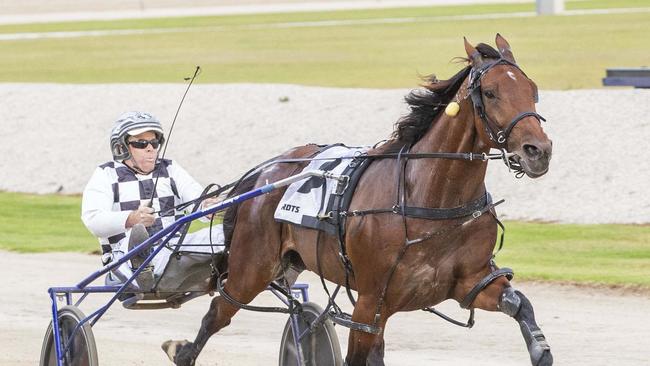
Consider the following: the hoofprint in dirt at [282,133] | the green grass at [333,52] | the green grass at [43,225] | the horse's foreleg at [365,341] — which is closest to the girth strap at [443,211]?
Result: the horse's foreleg at [365,341]

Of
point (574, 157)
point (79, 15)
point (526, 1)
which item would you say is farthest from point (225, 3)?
point (574, 157)

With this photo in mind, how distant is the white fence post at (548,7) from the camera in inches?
1394

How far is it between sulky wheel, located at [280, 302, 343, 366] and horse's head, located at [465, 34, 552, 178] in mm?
1599

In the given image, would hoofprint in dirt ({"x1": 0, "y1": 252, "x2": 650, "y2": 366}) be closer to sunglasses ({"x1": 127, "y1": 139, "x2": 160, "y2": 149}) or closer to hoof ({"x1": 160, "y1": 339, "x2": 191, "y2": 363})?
hoof ({"x1": 160, "y1": 339, "x2": 191, "y2": 363})

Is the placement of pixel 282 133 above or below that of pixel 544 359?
below

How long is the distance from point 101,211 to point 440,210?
6.37 ft

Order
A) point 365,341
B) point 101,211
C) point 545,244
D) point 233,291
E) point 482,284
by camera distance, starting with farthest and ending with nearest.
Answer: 1. point 545,244
2. point 101,211
3. point 233,291
4. point 365,341
5. point 482,284

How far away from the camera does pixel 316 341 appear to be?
6531mm

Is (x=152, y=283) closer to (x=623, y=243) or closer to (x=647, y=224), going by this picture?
(x=623, y=243)

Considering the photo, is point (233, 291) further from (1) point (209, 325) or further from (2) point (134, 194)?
(2) point (134, 194)

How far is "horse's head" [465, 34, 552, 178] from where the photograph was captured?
4.91m

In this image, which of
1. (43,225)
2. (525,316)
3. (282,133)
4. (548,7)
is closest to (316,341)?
(525,316)

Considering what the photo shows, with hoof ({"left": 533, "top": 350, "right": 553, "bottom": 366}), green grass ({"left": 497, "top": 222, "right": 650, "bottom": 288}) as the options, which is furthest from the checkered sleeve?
green grass ({"left": 497, "top": 222, "right": 650, "bottom": 288})

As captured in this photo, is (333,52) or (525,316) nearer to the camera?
(525,316)
